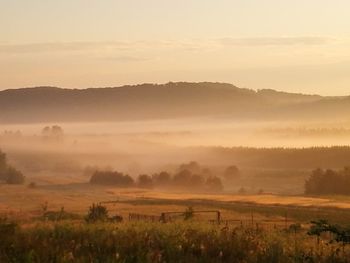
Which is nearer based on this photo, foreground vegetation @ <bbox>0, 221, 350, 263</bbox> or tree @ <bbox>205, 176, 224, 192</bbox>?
foreground vegetation @ <bbox>0, 221, 350, 263</bbox>

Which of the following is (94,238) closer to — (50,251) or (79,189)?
(50,251)

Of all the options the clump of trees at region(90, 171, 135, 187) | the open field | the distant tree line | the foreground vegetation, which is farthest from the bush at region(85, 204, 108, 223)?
the clump of trees at region(90, 171, 135, 187)

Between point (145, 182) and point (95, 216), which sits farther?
point (145, 182)

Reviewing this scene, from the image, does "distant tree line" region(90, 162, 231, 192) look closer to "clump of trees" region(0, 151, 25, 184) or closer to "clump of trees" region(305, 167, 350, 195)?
"clump of trees" region(0, 151, 25, 184)

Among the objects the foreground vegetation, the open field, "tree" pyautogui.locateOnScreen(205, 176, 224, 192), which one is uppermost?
the foreground vegetation

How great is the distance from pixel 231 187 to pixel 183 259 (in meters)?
187

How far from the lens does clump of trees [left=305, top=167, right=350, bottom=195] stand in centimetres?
14575

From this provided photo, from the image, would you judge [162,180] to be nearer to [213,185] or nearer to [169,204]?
[213,185]

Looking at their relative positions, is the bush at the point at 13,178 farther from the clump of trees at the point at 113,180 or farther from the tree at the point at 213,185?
Result: the tree at the point at 213,185

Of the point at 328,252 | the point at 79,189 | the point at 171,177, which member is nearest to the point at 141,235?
the point at 328,252

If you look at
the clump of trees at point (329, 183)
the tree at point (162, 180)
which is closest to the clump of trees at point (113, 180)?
the tree at point (162, 180)

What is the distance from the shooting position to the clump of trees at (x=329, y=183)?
146m

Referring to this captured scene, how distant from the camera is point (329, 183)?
149250mm

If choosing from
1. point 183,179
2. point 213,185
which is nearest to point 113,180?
point 183,179
